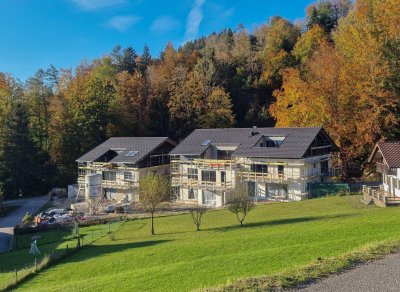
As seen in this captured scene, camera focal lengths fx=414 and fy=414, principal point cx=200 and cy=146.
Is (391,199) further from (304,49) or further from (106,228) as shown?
(304,49)

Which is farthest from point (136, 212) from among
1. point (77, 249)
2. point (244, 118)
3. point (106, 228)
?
point (244, 118)

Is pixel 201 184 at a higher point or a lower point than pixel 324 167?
lower

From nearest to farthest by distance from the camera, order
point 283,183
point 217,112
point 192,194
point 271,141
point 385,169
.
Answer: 1. point 385,169
2. point 283,183
3. point 271,141
4. point 192,194
5. point 217,112

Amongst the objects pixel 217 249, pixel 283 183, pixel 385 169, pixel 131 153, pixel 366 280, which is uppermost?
pixel 131 153

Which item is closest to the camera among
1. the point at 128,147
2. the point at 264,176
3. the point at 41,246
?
the point at 41,246

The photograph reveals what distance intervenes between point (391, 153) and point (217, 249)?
2082cm

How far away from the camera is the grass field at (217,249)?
656 inches

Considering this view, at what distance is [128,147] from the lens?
2137 inches

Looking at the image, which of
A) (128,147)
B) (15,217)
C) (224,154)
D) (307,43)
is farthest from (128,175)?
(307,43)

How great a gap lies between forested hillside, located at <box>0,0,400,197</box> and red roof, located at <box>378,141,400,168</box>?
36.6 ft

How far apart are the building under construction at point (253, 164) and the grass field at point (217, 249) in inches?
309

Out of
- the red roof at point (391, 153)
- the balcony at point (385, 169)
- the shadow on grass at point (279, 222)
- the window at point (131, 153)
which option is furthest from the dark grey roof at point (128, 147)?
the red roof at point (391, 153)

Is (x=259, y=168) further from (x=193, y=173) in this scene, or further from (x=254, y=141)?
(x=193, y=173)

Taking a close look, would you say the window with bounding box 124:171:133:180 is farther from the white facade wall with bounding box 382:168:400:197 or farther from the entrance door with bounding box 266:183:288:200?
the white facade wall with bounding box 382:168:400:197
